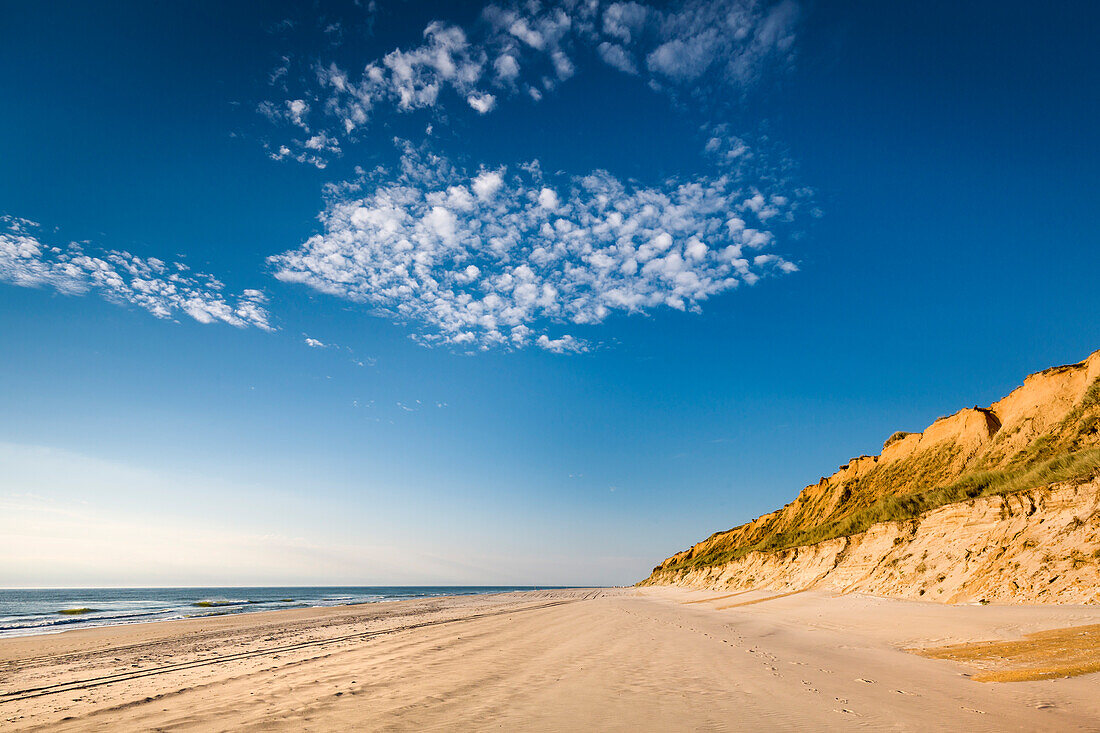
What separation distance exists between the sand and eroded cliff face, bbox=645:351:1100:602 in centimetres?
241

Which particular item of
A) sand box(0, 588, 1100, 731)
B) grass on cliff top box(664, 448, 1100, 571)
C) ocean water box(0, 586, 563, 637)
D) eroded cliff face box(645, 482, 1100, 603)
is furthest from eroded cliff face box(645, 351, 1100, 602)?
ocean water box(0, 586, 563, 637)

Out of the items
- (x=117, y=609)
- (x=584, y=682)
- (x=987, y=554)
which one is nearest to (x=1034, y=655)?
(x=584, y=682)

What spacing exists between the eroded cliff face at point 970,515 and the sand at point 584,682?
2.41 m

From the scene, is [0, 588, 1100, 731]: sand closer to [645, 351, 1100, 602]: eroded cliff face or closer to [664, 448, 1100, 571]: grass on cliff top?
[645, 351, 1100, 602]: eroded cliff face

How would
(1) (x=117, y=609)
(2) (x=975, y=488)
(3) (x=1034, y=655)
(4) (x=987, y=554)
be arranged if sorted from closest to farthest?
(3) (x=1034, y=655) < (4) (x=987, y=554) < (2) (x=975, y=488) < (1) (x=117, y=609)

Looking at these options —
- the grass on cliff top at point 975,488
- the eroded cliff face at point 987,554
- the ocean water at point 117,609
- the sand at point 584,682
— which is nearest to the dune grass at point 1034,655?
the sand at point 584,682

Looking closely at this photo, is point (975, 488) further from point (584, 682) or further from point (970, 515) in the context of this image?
point (584, 682)

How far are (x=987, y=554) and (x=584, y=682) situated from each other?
18.0 metres

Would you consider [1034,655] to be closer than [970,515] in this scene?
Yes

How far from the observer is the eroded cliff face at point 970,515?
15.8 metres

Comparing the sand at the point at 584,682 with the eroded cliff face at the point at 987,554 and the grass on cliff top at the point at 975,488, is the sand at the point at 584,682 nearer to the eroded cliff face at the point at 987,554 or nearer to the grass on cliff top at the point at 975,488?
the eroded cliff face at the point at 987,554

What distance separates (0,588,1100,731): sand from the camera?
710cm

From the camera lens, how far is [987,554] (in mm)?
18188

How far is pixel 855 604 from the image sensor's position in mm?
21062
